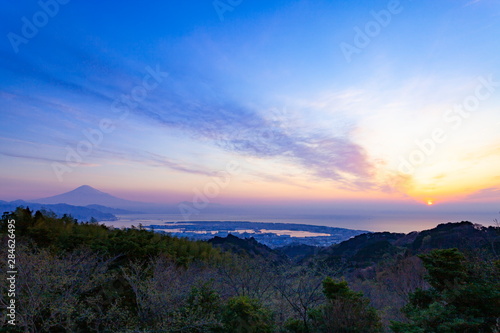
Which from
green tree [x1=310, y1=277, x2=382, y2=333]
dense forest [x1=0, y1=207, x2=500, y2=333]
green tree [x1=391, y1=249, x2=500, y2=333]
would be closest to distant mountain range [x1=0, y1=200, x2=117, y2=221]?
dense forest [x1=0, y1=207, x2=500, y2=333]

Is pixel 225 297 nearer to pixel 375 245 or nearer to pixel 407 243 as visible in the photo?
pixel 375 245

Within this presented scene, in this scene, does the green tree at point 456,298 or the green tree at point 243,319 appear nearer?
the green tree at point 456,298

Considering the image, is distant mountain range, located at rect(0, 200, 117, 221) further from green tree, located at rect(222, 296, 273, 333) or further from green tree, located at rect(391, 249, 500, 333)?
green tree, located at rect(391, 249, 500, 333)

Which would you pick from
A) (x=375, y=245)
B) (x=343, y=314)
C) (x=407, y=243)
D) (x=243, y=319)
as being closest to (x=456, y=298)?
(x=343, y=314)

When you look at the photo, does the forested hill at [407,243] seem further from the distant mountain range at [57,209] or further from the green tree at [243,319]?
the distant mountain range at [57,209]

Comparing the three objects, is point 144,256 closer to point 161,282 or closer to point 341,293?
point 161,282

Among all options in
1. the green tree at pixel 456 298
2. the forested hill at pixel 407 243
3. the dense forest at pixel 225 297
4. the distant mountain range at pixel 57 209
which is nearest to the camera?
the green tree at pixel 456 298

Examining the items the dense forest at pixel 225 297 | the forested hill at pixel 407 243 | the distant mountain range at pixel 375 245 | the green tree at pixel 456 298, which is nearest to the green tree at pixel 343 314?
the dense forest at pixel 225 297

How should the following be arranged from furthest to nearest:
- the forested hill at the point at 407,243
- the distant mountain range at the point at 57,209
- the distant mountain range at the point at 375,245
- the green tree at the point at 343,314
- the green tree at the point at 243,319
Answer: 1. the forested hill at the point at 407,243
2. the distant mountain range at the point at 375,245
3. the distant mountain range at the point at 57,209
4. the green tree at the point at 243,319
5. the green tree at the point at 343,314
